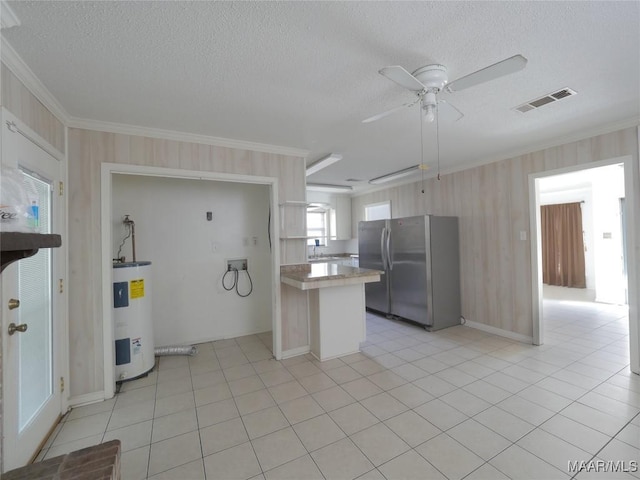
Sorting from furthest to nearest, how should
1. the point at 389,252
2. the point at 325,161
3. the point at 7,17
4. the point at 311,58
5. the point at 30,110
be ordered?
the point at 389,252 < the point at 325,161 < the point at 30,110 < the point at 311,58 < the point at 7,17

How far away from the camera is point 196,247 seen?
3.82 m

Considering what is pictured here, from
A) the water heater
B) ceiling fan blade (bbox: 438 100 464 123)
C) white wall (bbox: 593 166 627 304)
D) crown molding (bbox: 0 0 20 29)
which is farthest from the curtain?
crown molding (bbox: 0 0 20 29)

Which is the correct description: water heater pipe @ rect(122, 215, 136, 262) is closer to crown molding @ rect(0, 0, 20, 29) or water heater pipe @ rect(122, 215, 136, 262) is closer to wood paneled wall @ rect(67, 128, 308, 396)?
wood paneled wall @ rect(67, 128, 308, 396)

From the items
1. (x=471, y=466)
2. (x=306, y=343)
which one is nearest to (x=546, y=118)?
(x=471, y=466)

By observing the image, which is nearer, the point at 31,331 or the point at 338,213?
the point at 31,331

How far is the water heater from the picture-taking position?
2744 mm

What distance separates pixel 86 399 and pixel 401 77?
3446 mm

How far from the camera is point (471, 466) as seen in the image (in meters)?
1.67

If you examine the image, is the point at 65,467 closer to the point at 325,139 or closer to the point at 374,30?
the point at 374,30

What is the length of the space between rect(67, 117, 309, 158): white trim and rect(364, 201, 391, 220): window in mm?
3003

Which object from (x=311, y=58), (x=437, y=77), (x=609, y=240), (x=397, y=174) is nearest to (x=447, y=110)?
(x=437, y=77)

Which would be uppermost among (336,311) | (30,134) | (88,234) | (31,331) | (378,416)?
(30,134)

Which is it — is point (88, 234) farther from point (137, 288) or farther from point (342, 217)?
point (342, 217)

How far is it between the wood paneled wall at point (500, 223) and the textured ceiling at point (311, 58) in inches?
16.5
